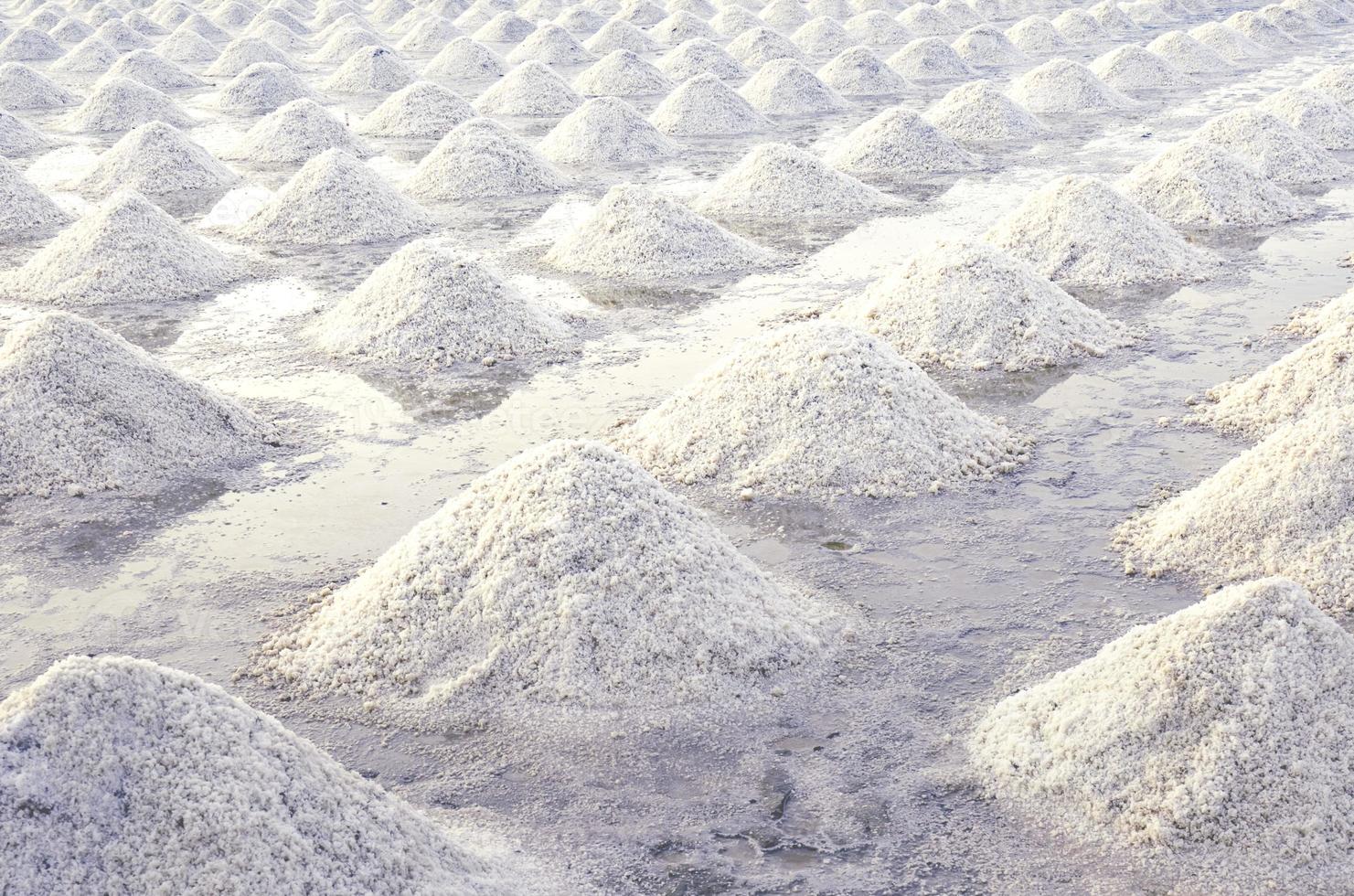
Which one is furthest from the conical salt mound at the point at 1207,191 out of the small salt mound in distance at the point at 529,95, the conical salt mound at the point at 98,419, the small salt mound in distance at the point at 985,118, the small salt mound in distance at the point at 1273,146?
the small salt mound in distance at the point at 529,95

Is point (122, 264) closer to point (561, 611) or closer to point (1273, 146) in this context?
point (561, 611)

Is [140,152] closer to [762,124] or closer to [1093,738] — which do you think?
[762,124]

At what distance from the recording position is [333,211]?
12.7 metres

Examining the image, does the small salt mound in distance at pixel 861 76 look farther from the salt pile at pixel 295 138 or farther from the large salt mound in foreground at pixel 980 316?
the large salt mound in foreground at pixel 980 316

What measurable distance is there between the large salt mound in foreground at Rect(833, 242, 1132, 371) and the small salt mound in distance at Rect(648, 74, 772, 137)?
9.26 m

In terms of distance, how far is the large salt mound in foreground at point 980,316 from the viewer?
873 centimetres

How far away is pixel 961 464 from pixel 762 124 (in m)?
12.4

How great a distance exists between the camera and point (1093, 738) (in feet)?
14.1

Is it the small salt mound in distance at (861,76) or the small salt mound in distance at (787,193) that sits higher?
the small salt mound in distance at (787,193)

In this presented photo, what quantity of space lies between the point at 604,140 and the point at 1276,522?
38.6ft

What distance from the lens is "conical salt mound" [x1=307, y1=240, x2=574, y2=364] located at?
9078mm

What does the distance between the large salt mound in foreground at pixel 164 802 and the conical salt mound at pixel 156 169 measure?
12110mm

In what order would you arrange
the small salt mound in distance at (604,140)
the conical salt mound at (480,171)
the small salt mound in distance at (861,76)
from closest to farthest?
the conical salt mound at (480,171) → the small salt mound in distance at (604,140) → the small salt mound in distance at (861,76)

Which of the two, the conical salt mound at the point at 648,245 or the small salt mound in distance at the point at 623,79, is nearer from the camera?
the conical salt mound at the point at 648,245
